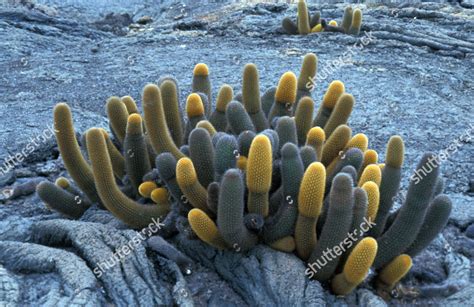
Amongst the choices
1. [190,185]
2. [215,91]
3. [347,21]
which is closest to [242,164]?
A: [190,185]

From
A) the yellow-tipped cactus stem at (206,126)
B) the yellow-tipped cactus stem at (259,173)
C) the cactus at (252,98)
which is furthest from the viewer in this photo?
the cactus at (252,98)

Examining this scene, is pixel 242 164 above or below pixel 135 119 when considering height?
below

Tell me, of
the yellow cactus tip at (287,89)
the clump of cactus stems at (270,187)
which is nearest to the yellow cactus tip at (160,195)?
the clump of cactus stems at (270,187)

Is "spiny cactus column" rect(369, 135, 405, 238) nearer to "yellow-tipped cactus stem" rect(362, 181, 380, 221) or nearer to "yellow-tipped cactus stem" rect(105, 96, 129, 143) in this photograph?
"yellow-tipped cactus stem" rect(362, 181, 380, 221)

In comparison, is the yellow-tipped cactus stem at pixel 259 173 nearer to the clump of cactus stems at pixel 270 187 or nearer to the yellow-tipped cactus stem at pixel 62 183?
the clump of cactus stems at pixel 270 187

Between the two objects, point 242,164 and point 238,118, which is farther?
point 238,118

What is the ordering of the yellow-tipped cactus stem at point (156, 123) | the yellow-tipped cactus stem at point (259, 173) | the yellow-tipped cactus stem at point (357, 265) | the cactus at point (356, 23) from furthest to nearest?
the cactus at point (356, 23)
the yellow-tipped cactus stem at point (156, 123)
the yellow-tipped cactus stem at point (259, 173)
the yellow-tipped cactus stem at point (357, 265)

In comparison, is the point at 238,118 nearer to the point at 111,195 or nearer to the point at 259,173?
the point at 259,173

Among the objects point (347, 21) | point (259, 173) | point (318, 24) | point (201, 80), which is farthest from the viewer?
point (318, 24)
